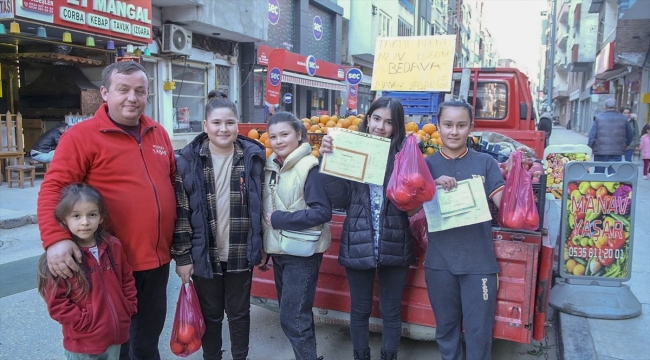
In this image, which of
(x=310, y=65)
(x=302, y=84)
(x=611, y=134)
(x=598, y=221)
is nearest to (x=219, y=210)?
(x=598, y=221)

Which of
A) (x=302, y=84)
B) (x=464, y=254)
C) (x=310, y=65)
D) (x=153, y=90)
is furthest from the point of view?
(x=310, y=65)

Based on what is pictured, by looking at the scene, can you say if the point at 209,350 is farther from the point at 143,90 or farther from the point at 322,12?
the point at 322,12

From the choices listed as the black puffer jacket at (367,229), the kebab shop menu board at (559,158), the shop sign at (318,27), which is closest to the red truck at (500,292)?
the black puffer jacket at (367,229)

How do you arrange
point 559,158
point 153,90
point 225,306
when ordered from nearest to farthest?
point 225,306
point 559,158
point 153,90

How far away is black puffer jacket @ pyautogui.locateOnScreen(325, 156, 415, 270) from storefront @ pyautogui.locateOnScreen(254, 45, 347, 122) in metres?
12.9

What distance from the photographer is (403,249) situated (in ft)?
9.57

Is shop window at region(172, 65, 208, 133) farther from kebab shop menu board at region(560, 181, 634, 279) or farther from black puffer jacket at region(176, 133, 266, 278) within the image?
black puffer jacket at region(176, 133, 266, 278)

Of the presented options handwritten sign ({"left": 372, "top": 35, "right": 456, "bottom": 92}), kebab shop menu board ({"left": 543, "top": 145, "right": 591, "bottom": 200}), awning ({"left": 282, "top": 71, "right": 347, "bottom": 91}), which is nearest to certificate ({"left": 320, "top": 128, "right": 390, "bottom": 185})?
handwritten sign ({"left": 372, "top": 35, "right": 456, "bottom": 92})

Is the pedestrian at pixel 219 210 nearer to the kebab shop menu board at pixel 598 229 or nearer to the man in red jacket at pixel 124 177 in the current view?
the man in red jacket at pixel 124 177

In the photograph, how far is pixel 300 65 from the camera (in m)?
19.5

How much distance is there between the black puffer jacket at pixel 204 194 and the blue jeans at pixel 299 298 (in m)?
0.19

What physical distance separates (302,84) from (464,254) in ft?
59.0

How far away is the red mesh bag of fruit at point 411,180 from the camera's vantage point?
259 centimetres

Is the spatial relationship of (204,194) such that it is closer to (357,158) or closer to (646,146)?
(357,158)
